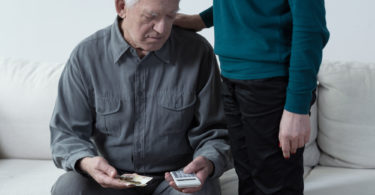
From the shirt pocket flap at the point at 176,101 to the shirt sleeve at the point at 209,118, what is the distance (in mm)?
39

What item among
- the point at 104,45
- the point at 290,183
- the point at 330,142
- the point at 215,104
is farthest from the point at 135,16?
the point at 330,142

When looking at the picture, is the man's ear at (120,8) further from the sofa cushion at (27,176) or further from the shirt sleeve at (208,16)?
the sofa cushion at (27,176)

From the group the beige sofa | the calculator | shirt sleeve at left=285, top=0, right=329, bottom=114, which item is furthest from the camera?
the beige sofa

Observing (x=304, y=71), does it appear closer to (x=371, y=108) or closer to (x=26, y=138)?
(x=371, y=108)

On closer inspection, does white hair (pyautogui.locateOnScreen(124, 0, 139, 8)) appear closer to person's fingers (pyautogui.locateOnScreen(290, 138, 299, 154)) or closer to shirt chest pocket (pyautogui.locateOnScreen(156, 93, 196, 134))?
shirt chest pocket (pyautogui.locateOnScreen(156, 93, 196, 134))

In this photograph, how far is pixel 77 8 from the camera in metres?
2.38

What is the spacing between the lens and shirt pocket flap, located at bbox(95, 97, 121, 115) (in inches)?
62.3

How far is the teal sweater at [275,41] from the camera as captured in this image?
3.57ft

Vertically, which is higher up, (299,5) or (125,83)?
(299,5)

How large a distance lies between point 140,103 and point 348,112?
2.85 ft

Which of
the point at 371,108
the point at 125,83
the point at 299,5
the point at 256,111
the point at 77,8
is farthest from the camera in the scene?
the point at 77,8

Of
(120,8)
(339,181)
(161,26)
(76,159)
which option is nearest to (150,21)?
(161,26)

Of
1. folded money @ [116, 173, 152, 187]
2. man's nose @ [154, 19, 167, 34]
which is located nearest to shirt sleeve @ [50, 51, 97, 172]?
folded money @ [116, 173, 152, 187]

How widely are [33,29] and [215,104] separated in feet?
4.17
